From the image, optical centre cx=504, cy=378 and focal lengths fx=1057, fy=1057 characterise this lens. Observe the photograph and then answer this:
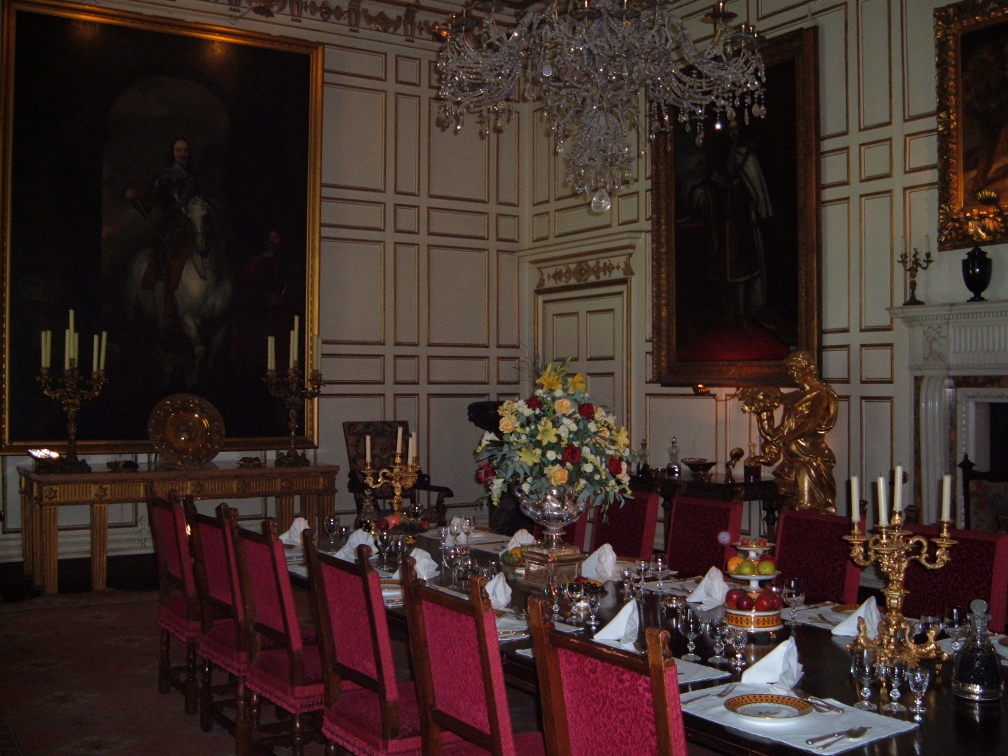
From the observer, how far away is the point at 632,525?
490 centimetres

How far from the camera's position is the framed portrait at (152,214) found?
25.7ft

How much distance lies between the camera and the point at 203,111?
8.55m

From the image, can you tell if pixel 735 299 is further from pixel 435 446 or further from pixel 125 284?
pixel 125 284

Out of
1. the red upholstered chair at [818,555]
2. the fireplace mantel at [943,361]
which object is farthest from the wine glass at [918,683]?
the fireplace mantel at [943,361]

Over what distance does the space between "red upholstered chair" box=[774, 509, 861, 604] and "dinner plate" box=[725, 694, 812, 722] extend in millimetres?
1489

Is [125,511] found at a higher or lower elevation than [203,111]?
lower

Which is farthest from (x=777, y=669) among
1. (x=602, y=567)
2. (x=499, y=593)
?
(x=602, y=567)

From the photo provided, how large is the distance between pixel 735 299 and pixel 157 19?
499 centimetres

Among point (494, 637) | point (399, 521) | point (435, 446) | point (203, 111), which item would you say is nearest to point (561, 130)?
point (399, 521)

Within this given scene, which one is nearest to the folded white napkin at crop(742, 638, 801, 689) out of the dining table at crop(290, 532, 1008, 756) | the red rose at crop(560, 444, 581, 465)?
the dining table at crop(290, 532, 1008, 756)

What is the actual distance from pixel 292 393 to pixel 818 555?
18.0 ft

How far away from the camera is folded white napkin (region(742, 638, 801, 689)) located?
99.6 inches

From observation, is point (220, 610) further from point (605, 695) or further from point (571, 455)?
point (605, 695)

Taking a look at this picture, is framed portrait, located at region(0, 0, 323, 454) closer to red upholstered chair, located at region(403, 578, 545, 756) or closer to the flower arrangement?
the flower arrangement
